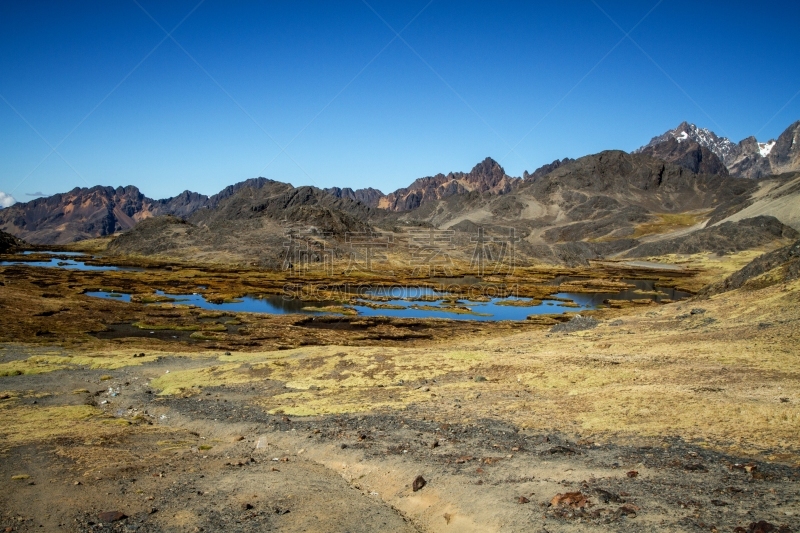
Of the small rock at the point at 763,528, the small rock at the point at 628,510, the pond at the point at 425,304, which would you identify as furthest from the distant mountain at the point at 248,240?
the small rock at the point at 763,528

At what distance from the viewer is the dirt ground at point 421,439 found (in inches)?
514

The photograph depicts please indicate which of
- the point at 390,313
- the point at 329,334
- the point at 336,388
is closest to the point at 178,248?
the point at 390,313

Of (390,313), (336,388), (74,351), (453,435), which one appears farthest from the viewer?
(390,313)

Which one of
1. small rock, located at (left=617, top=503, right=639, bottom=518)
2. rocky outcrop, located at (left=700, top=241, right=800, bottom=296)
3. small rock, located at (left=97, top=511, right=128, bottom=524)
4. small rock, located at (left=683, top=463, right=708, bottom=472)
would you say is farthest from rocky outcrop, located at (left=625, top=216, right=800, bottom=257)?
small rock, located at (left=97, top=511, right=128, bottom=524)

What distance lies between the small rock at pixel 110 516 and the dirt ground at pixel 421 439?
5cm

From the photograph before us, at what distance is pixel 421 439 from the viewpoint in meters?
19.6

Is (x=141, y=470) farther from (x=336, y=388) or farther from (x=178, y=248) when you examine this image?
(x=178, y=248)

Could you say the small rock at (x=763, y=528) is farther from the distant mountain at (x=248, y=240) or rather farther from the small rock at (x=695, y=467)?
the distant mountain at (x=248, y=240)

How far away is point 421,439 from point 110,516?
1067 cm

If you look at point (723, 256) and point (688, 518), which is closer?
point (688, 518)

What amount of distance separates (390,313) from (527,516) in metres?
68.6

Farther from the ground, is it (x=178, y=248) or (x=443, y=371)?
(x=178, y=248)

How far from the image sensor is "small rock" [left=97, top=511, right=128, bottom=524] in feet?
42.0

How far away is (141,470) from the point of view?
53.8 feet
